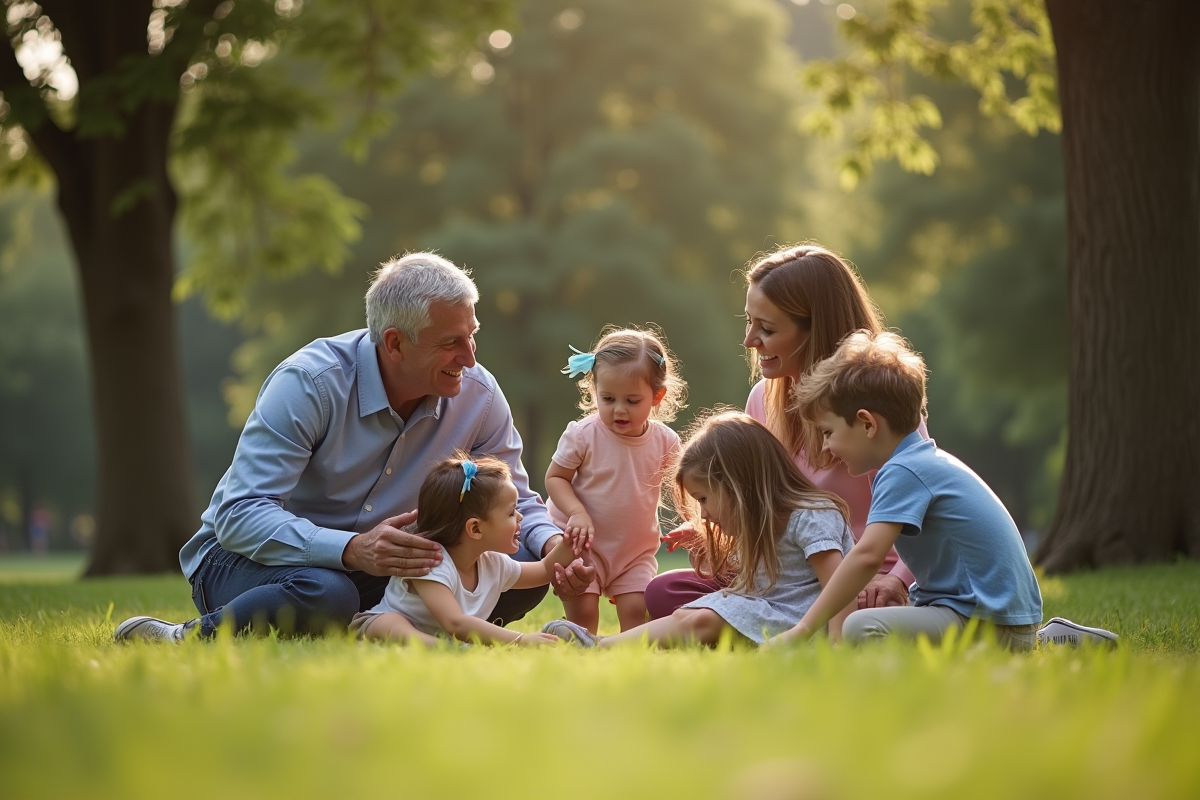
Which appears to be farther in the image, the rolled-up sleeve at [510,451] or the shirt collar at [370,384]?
the rolled-up sleeve at [510,451]

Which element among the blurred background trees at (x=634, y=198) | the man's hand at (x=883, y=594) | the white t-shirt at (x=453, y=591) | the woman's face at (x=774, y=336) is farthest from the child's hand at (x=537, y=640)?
the blurred background trees at (x=634, y=198)

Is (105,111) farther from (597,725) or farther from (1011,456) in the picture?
(1011,456)

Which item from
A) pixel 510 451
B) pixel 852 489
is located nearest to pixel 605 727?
pixel 852 489

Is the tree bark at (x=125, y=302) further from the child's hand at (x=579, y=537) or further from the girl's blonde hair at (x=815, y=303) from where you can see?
the girl's blonde hair at (x=815, y=303)

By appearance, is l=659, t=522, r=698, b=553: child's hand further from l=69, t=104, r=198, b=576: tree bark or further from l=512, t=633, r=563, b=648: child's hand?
l=69, t=104, r=198, b=576: tree bark

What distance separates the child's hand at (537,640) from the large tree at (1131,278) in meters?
5.33

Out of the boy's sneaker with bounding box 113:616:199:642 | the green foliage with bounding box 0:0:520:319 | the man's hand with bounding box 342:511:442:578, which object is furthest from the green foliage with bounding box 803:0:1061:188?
the boy's sneaker with bounding box 113:616:199:642

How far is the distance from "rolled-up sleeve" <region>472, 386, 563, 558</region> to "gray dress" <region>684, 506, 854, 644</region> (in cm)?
110

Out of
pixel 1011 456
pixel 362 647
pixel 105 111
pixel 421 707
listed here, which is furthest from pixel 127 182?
pixel 1011 456

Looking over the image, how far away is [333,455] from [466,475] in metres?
0.67

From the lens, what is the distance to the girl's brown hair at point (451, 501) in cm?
461

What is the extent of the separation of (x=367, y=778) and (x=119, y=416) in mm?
11229

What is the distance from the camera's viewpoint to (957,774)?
5.46 ft

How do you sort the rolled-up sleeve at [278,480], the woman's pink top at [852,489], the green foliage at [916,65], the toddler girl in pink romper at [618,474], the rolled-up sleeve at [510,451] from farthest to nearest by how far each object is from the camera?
the green foliage at [916,65] → the toddler girl in pink romper at [618,474] → the rolled-up sleeve at [510,451] → the woman's pink top at [852,489] → the rolled-up sleeve at [278,480]
